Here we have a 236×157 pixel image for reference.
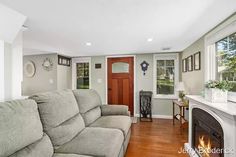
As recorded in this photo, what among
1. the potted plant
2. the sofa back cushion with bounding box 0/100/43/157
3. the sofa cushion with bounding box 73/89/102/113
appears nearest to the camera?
the sofa back cushion with bounding box 0/100/43/157

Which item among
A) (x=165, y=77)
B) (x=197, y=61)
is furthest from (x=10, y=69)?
(x=165, y=77)

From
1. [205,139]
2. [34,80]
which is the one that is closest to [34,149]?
[205,139]

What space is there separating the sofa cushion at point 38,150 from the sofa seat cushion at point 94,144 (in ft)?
0.61

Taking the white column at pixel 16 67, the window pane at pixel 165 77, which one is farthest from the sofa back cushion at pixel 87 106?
the window pane at pixel 165 77

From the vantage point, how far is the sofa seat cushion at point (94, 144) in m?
1.55

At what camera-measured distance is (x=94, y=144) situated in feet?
5.55

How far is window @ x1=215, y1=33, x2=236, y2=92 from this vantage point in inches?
81.4

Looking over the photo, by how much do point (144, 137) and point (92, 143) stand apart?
1785 mm

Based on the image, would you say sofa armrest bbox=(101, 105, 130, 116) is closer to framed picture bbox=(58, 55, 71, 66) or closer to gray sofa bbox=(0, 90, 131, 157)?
gray sofa bbox=(0, 90, 131, 157)

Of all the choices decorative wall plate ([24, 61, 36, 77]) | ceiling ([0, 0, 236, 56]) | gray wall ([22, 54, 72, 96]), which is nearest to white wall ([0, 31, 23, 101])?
ceiling ([0, 0, 236, 56])

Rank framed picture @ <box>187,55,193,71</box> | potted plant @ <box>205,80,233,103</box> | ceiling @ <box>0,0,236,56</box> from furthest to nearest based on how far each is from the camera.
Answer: framed picture @ <box>187,55,193,71</box>
potted plant @ <box>205,80,233,103</box>
ceiling @ <box>0,0,236,56</box>

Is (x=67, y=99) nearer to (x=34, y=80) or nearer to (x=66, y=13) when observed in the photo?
(x=66, y=13)

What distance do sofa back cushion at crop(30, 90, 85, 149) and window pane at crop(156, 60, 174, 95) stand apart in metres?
3.41

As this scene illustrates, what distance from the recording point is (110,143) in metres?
1.72
